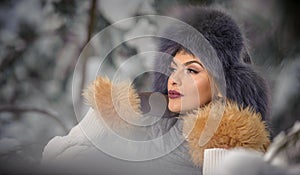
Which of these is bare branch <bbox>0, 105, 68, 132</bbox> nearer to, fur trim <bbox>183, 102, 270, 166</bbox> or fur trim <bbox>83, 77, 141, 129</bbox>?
fur trim <bbox>83, 77, 141, 129</bbox>

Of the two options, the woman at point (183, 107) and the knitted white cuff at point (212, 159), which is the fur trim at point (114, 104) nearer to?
the woman at point (183, 107)

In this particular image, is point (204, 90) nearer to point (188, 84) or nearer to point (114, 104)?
point (188, 84)

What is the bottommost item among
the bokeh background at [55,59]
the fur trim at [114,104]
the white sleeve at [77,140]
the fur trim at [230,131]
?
the fur trim at [230,131]

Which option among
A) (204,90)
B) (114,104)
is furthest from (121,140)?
(204,90)

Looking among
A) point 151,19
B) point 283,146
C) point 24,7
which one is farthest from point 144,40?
point 283,146

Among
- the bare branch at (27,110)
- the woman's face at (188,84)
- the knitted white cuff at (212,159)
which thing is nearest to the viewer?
the knitted white cuff at (212,159)

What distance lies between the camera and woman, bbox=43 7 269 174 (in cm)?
82

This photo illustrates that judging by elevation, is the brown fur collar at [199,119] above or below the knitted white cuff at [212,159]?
above

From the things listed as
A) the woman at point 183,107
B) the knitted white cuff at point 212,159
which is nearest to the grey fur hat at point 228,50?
the woman at point 183,107

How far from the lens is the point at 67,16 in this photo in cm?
97

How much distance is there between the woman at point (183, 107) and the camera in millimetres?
817

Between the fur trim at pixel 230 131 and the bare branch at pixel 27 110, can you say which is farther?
the bare branch at pixel 27 110

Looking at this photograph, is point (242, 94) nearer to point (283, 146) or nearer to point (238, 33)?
point (238, 33)

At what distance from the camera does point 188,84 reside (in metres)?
0.88
